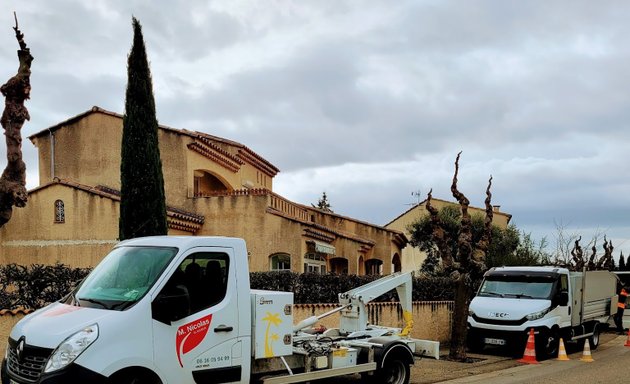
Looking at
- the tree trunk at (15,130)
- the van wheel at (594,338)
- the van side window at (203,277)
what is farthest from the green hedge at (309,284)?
the tree trunk at (15,130)

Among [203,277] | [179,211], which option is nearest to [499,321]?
[203,277]

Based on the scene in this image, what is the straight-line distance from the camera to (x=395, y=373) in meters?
10.8

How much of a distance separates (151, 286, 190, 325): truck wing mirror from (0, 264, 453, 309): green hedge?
4409 mm

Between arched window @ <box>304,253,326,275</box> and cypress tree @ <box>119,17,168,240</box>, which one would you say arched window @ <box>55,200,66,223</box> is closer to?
cypress tree @ <box>119,17,168,240</box>

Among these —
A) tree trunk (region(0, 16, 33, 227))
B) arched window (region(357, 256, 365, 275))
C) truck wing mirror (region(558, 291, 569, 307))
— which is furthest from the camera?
arched window (region(357, 256, 365, 275))

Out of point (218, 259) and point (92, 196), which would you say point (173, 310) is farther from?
point (92, 196)

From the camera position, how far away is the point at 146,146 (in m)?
16.5

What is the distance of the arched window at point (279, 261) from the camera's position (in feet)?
83.5

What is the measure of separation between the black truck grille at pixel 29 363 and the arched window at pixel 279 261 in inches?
713

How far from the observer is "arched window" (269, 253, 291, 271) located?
2547 cm

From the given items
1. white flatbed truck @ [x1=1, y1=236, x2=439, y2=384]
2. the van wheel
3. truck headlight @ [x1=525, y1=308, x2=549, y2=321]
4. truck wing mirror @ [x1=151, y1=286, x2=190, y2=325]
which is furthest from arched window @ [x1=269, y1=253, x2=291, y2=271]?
truck wing mirror @ [x1=151, y1=286, x2=190, y2=325]

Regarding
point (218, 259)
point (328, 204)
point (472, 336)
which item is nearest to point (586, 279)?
point (472, 336)

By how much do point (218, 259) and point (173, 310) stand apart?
3.30 ft

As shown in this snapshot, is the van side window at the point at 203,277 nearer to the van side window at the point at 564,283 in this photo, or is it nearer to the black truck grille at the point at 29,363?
the black truck grille at the point at 29,363
